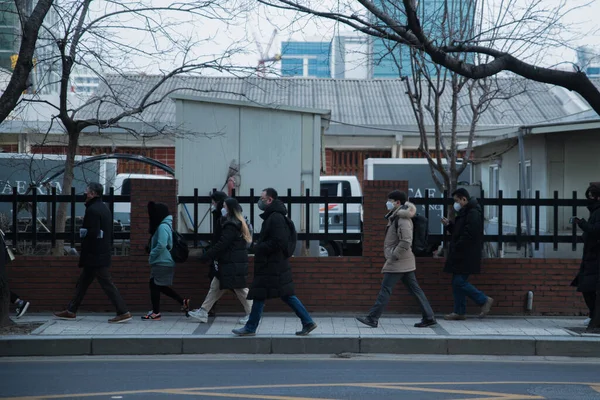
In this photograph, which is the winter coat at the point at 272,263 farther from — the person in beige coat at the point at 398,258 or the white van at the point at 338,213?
the white van at the point at 338,213

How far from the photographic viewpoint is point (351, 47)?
16.3m

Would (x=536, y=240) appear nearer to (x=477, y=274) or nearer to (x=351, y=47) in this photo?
(x=477, y=274)

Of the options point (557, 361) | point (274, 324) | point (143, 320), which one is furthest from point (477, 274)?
point (143, 320)

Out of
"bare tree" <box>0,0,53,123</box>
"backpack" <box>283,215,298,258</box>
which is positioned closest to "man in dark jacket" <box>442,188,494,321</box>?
"backpack" <box>283,215,298,258</box>

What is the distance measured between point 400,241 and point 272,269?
180 cm

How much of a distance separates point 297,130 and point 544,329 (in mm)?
4967

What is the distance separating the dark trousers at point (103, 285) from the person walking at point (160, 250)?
467 millimetres

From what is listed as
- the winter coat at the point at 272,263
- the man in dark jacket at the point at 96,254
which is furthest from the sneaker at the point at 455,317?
the man in dark jacket at the point at 96,254

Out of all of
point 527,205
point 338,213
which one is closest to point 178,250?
point 527,205

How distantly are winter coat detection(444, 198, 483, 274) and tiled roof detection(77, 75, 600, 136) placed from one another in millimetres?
16369

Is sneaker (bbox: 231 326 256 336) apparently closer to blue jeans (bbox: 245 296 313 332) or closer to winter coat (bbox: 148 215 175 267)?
blue jeans (bbox: 245 296 313 332)

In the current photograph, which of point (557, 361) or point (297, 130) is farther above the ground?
point (297, 130)

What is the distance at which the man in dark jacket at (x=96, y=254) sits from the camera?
1038cm

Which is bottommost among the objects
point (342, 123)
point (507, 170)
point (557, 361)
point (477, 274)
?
point (557, 361)
